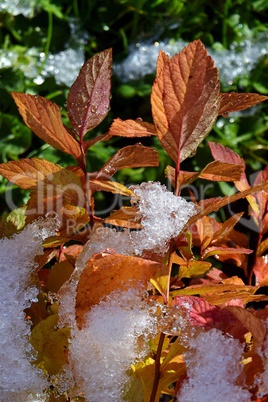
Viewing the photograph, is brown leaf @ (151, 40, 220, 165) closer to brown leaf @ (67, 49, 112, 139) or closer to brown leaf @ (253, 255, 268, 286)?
brown leaf @ (67, 49, 112, 139)

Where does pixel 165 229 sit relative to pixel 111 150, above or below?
above

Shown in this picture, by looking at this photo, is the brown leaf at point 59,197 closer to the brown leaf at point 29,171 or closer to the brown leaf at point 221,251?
the brown leaf at point 29,171

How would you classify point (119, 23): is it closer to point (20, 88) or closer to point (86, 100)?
point (20, 88)

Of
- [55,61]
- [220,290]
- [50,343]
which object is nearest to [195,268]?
[220,290]

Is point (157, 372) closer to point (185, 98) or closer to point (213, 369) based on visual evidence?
point (213, 369)

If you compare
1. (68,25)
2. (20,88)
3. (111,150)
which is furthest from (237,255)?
(68,25)

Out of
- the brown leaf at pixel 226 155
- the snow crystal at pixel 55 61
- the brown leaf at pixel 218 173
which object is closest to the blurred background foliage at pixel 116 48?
the snow crystal at pixel 55 61

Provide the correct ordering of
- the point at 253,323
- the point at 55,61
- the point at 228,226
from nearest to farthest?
the point at 253,323 → the point at 228,226 → the point at 55,61
